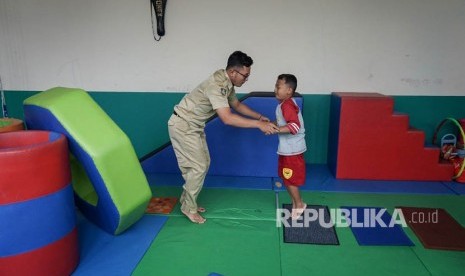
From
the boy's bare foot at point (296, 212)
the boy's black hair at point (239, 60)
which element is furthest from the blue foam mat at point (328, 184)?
the boy's black hair at point (239, 60)

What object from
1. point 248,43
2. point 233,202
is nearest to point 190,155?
point 233,202

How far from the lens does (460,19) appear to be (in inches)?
189

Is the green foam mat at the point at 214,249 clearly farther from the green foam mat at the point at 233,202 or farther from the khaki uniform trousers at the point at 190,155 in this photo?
the khaki uniform trousers at the point at 190,155

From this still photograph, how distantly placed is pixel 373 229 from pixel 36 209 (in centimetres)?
292

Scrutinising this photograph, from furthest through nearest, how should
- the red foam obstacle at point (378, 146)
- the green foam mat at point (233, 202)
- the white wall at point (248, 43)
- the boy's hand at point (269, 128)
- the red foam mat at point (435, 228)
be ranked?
the white wall at point (248, 43) → the red foam obstacle at point (378, 146) → the green foam mat at point (233, 202) → the boy's hand at point (269, 128) → the red foam mat at point (435, 228)

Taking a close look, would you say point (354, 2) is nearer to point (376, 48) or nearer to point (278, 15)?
point (376, 48)

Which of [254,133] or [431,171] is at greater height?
[254,133]

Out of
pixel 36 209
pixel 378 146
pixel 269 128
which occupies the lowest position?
pixel 378 146

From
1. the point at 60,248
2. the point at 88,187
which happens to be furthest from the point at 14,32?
the point at 60,248

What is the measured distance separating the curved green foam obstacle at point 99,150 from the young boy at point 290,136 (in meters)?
1.37

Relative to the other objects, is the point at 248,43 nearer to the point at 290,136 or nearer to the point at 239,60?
the point at 239,60

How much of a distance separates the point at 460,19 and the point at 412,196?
8.48 ft

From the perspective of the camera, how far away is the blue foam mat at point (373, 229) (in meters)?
3.19

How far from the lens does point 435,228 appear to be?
11.2ft
